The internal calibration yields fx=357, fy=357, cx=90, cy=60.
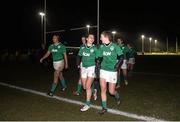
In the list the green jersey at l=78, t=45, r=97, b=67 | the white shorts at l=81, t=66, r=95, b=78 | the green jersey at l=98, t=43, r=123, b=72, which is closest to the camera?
the green jersey at l=98, t=43, r=123, b=72

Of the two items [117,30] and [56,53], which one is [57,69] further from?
[117,30]

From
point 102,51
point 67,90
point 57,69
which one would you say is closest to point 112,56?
point 102,51

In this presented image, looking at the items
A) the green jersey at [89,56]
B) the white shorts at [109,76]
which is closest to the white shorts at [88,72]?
the green jersey at [89,56]

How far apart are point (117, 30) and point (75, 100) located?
91407 millimetres

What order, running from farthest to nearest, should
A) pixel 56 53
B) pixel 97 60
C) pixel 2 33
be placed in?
pixel 2 33 → pixel 56 53 → pixel 97 60

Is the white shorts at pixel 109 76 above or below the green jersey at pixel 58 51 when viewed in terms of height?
below

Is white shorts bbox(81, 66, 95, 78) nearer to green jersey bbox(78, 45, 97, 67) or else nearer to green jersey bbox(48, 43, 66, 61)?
green jersey bbox(78, 45, 97, 67)

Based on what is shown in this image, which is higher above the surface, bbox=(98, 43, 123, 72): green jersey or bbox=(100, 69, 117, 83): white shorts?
bbox=(98, 43, 123, 72): green jersey

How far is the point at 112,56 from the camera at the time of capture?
9406mm

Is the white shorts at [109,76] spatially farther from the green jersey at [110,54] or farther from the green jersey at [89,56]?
the green jersey at [89,56]

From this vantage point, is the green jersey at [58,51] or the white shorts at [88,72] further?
the green jersey at [58,51]

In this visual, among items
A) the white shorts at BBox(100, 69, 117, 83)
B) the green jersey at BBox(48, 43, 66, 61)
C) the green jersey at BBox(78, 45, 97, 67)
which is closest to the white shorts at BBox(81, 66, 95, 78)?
the green jersey at BBox(78, 45, 97, 67)

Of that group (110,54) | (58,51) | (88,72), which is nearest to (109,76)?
(110,54)

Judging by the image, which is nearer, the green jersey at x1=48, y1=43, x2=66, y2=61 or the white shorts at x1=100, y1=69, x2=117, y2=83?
the white shorts at x1=100, y1=69, x2=117, y2=83
